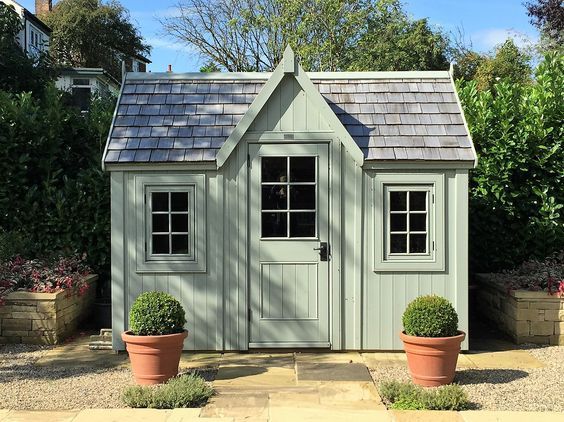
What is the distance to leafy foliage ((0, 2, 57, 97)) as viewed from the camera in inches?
490

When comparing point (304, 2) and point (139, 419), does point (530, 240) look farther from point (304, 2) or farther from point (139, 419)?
point (304, 2)

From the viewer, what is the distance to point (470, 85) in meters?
9.83

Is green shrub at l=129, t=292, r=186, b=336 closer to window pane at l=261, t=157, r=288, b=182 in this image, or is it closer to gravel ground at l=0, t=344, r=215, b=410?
gravel ground at l=0, t=344, r=215, b=410

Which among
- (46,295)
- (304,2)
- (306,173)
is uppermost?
(304,2)

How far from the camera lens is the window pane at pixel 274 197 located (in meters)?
7.35

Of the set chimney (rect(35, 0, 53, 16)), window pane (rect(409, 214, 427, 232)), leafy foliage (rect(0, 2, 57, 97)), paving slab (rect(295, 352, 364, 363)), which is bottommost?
paving slab (rect(295, 352, 364, 363))

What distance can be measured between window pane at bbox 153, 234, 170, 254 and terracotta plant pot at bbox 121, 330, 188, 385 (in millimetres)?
1492

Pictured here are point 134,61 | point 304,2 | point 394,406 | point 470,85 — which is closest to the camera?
point 394,406

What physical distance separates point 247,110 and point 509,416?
422 cm

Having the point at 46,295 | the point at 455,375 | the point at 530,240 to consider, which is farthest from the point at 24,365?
the point at 530,240

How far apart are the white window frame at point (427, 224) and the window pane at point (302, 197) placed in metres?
0.74

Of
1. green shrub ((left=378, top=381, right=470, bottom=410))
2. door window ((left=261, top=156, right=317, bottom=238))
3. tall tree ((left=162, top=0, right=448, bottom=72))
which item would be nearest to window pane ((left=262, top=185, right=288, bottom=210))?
door window ((left=261, top=156, right=317, bottom=238))

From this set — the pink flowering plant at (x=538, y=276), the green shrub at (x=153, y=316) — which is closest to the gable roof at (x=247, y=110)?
the green shrub at (x=153, y=316)

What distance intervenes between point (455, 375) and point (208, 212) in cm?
326
